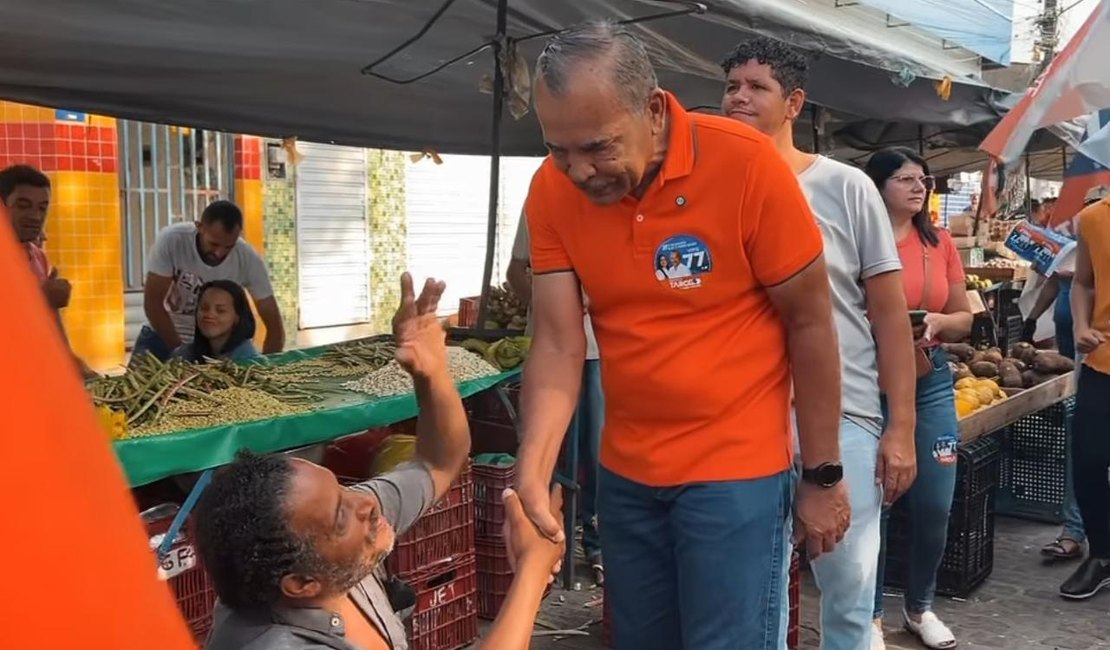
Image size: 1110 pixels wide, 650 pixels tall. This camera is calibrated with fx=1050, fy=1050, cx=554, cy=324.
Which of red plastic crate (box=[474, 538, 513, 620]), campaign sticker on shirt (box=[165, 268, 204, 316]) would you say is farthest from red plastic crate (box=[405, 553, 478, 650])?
campaign sticker on shirt (box=[165, 268, 204, 316])

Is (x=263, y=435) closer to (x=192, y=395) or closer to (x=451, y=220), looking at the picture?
(x=192, y=395)

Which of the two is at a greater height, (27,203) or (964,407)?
(27,203)

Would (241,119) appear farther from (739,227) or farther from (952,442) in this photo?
(739,227)

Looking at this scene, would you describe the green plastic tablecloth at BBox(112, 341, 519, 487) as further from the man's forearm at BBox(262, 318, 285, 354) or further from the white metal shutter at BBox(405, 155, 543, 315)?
the white metal shutter at BBox(405, 155, 543, 315)

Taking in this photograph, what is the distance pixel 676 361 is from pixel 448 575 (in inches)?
97.7

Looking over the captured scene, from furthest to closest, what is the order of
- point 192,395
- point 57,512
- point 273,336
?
point 273,336 → point 192,395 → point 57,512

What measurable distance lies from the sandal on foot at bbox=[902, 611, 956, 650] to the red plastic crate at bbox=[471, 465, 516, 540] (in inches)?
73.3

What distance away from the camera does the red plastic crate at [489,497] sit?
469 cm

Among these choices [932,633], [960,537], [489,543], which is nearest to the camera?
[932,633]

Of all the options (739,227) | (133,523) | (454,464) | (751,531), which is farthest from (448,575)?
(133,523)

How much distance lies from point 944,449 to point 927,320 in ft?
2.05

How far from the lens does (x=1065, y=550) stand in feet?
18.4

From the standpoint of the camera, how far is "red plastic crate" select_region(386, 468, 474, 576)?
165 inches

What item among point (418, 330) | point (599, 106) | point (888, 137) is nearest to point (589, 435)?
point (418, 330)
